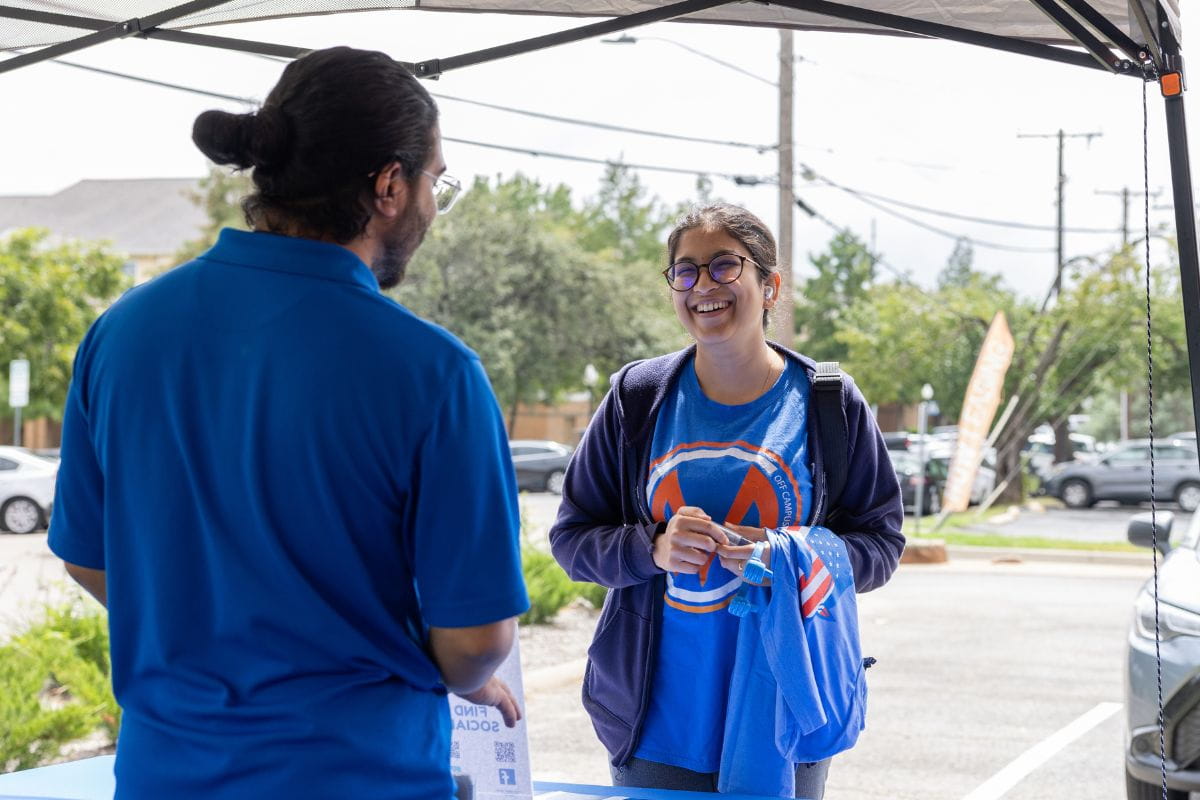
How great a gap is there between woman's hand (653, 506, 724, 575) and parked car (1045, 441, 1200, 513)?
1102 inches

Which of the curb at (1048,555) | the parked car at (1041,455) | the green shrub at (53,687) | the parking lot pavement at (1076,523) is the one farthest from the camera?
the parked car at (1041,455)

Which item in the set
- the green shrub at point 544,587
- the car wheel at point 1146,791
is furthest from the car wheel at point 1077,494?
the car wheel at point 1146,791

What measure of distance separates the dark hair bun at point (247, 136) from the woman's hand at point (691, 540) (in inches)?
47.7

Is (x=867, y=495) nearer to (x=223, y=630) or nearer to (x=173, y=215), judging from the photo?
(x=223, y=630)

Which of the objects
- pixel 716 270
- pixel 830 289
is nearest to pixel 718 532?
pixel 716 270

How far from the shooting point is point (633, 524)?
2812mm

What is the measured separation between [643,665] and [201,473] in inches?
55.3

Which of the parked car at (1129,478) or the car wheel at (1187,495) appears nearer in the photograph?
the car wheel at (1187,495)

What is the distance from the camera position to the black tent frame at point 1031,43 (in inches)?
113

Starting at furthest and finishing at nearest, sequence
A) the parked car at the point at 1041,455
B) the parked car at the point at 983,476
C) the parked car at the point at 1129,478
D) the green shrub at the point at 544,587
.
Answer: the parked car at the point at 1041,455
the parked car at the point at 983,476
the parked car at the point at 1129,478
the green shrub at the point at 544,587

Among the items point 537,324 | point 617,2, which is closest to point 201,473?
point 617,2

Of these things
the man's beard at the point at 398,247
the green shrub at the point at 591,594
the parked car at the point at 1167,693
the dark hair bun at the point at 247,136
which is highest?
the dark hair bun at the point at 247,136

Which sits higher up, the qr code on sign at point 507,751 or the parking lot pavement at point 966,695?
the qr code on sign at point 507,751

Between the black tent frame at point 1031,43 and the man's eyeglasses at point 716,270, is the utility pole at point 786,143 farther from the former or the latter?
the man's eyeglasses at point 716,270
